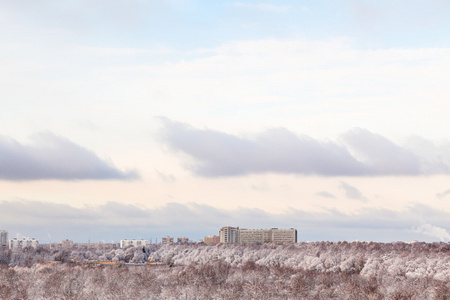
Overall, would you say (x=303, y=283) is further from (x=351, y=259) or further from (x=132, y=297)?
(x=351, y=259)

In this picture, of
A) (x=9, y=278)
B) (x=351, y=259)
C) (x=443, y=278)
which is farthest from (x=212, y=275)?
(x=351, y=259)

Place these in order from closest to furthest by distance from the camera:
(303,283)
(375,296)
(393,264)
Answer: (375,296)
(303,283)
(393,264)

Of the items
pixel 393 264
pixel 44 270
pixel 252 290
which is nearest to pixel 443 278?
pixel 393 264

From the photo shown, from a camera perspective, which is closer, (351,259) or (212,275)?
(212,275)

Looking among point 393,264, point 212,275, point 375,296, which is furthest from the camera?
point 393,264

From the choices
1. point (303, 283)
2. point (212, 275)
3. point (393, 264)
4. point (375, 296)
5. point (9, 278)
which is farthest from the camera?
point (393, 264)

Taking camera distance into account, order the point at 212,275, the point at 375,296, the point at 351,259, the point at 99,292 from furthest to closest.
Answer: the point at 351,259
the point at 212,275
the point at 99,292
the point at 375,296

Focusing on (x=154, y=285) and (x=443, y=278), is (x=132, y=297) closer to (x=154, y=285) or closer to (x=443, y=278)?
(x=154, y=285)

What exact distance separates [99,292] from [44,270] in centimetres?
4472

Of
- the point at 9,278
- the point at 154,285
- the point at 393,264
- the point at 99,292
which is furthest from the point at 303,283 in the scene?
the point at 393,264

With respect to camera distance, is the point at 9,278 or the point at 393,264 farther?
the point at 393,264

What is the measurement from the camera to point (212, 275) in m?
140

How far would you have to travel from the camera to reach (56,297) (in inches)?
3922

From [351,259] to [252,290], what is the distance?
348ft
